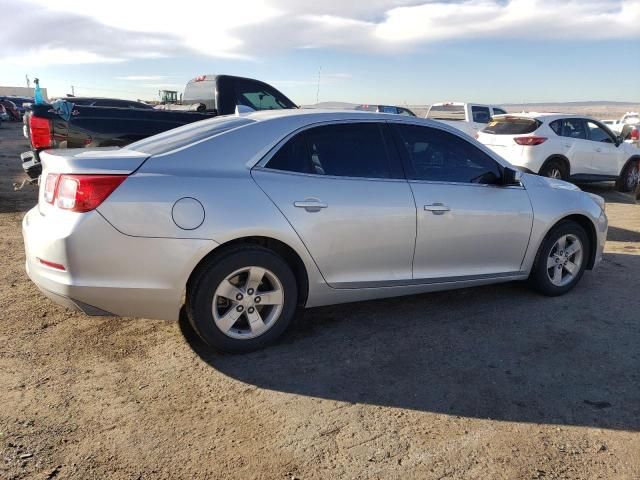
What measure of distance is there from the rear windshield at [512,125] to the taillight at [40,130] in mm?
8082

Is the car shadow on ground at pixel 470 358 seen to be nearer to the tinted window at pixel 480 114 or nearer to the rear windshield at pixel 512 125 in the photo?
the rear windshield at pixel 512 125

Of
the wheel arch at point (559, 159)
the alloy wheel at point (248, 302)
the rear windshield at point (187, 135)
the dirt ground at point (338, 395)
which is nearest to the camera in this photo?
the dirt ground at point (338, 395)

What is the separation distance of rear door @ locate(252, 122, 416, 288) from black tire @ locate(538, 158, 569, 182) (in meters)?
7.60

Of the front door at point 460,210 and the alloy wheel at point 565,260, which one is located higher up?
the front door at point 460,210

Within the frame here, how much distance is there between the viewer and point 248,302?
3.59 meters

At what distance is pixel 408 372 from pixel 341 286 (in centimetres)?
76

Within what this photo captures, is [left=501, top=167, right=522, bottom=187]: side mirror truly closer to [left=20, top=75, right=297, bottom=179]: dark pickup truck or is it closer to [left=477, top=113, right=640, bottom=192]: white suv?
[left=20, top=75, right=297, bottom=179]: dark pickup truck

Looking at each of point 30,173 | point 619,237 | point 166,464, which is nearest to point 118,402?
point 166,464

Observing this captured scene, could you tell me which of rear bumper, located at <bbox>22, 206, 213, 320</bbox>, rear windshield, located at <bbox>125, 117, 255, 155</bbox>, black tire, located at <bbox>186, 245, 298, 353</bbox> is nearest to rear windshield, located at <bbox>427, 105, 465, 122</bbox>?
rear windshield, located at <bbox>125, 117, 255, 155</bbox>

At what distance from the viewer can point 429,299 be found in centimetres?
484

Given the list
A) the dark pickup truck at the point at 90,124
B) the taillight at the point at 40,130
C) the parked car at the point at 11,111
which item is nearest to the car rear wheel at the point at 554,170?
the dark pickup truck at the point at 90,124

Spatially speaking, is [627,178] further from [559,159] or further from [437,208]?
[437,208]

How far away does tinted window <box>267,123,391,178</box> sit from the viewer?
3.76m

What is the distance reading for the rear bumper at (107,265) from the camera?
3160 mm
